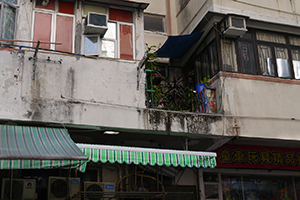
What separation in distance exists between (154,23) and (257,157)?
19.0ft

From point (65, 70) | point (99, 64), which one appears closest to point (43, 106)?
point (65, 70)

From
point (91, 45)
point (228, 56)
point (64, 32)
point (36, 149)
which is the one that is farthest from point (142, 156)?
point (228, 56)

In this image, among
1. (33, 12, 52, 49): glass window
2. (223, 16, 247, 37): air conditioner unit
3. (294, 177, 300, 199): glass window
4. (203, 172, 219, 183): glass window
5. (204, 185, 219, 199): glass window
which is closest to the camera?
(33, 12, 52, 49): glass window

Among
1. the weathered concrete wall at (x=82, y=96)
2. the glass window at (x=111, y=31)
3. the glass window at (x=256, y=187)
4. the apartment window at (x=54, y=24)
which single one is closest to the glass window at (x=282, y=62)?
the weathered concrete wall at (x=82, y=96)

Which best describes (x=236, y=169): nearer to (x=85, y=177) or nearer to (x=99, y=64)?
(x=85, y=177)

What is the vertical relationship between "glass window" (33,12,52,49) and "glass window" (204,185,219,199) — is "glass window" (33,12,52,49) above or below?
above

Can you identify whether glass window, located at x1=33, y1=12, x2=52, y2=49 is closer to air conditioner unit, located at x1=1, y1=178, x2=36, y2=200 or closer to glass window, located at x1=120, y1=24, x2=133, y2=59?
glass window, located at x1=120, y1=24, x2=133, y2=59

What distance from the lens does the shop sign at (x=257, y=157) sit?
33.0 feet

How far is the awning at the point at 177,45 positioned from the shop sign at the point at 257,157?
10.5 ft

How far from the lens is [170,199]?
10039mm

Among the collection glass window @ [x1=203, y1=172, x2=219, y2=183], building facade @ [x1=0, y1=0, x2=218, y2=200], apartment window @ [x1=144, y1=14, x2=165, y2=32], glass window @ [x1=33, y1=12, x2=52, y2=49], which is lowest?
glass window @ [x1=203, y1=172, x2=219, y2=183]

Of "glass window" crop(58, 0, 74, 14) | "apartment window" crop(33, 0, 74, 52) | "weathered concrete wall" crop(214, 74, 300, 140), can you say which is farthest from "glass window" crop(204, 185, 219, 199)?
"glass window" crop(58, 0, 74, 14)

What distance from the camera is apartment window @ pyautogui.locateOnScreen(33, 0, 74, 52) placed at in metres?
8.34

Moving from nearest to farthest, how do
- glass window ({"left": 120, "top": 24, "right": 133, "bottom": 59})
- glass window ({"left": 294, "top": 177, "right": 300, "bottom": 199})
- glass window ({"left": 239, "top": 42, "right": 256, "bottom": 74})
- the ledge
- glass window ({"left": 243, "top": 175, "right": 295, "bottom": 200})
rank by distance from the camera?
glass window ({"left": 120, "top": 24, "right": 133, "bottom": 59}) < the ledge < glass window ({"left": 239, "top": 42, "right": 256, "bottom": 74}) < glass window ({"left": 243, "top": 175, "right": 295, "bottom": 200}) < glass window ({"left": 294, "top": 177, "right": 300, "bottom": 199})
